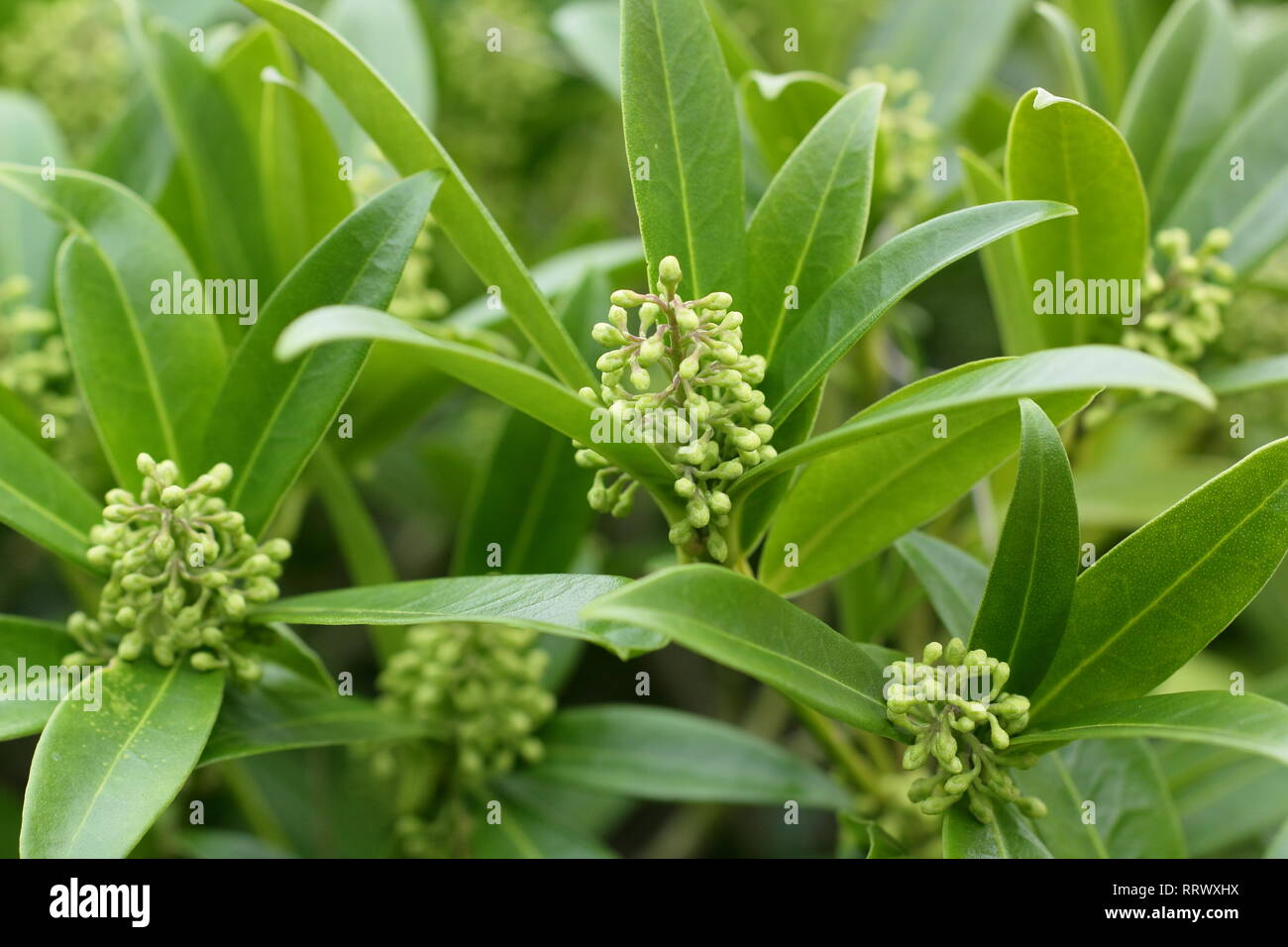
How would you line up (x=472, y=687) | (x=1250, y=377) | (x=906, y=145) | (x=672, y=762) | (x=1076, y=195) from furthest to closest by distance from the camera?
(x=906, y=145) → (x=672, y=762) → (x=472, y=687) → (x=1250, y=377) → (x=1076, y=195)

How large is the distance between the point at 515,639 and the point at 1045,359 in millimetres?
976

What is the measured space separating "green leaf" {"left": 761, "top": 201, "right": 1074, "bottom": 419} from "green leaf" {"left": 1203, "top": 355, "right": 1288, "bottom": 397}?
53cm

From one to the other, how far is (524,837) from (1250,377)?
1.21 m

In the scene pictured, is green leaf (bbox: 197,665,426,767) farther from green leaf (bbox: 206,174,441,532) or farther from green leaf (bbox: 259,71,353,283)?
green leaf (bbox: 259,71,353,283)

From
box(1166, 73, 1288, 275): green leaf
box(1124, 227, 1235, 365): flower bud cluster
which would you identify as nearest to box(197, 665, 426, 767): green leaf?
box(1124, 227, 1235, 365): flower bud cluster

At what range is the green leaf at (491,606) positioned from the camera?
106cm

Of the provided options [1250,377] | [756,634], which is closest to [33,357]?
[756,634]

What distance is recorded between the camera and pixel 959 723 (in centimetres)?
118

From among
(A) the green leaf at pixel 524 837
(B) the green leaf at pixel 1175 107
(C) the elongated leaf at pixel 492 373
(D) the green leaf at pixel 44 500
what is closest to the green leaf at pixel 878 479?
(C) the elongated leaf at pixel 492 373

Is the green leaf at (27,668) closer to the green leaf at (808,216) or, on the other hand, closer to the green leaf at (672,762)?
the green leaf at (672,762)

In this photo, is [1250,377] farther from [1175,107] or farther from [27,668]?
[27,668]

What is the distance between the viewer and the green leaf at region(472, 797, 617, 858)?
170 centimetres

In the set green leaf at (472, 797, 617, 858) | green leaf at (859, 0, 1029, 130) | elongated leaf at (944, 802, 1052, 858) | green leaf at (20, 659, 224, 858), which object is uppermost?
green leaf at (859, 0, 1029, 130)

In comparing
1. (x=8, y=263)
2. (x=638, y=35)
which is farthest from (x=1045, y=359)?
(x=8, y=263)
